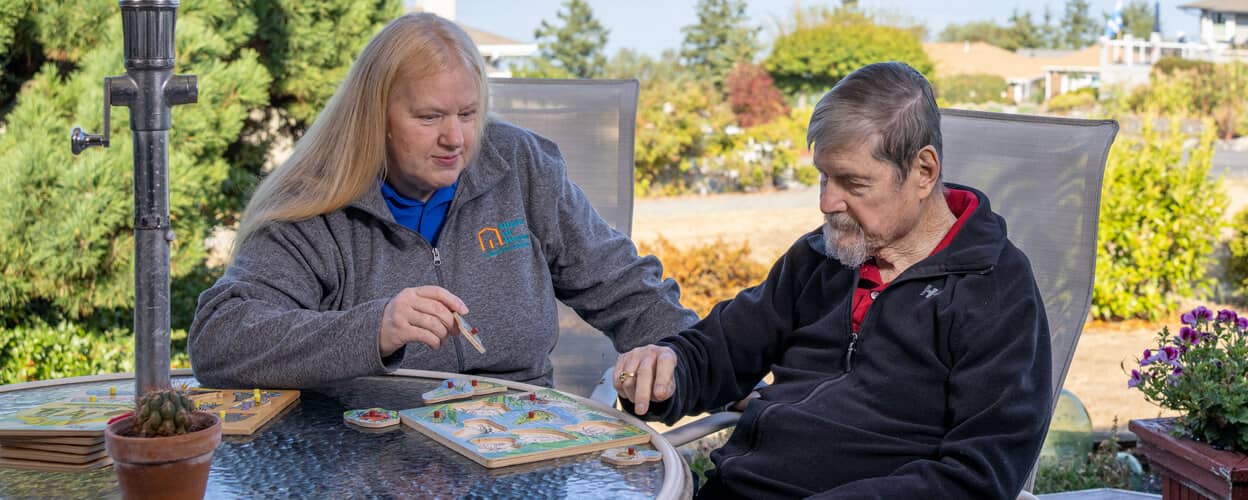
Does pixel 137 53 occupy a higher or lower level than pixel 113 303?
higher

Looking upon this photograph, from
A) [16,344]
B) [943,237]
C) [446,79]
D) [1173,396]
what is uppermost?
[446,79]

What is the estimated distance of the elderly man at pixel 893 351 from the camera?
175 centimetres

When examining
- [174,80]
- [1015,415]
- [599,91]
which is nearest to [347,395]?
[174,80]

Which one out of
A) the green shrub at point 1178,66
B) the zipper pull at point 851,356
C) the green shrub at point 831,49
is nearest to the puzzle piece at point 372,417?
the zipper pull at point 851,356

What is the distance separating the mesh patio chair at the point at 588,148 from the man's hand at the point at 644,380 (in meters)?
1.31

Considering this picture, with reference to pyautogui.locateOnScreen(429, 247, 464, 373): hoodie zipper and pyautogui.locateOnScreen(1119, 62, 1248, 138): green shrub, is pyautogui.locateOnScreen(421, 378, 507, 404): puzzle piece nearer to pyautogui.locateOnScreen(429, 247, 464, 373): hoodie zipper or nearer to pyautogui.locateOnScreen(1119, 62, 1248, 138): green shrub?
pyautogui.locateOnScreen(429, 247, 464, 373): hoodie zipper

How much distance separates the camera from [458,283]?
94.3 inches

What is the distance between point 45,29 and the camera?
15.1 ft

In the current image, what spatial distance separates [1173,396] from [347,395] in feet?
5.63

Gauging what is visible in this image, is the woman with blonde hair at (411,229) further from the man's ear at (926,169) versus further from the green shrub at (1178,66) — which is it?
the green shrub at (1178,66)

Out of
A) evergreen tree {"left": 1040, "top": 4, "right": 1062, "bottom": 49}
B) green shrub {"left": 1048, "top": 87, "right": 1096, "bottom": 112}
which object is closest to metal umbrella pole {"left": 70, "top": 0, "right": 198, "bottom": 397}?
green shrub {"left": 1048, "top": 87, "right": 1096, "bottom": 112}

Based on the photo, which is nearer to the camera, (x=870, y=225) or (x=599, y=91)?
(x=870, y=225)

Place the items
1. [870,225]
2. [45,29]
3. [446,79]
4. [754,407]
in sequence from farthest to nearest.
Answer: [45,29] → [446,79] → [754,407] → [870,225]

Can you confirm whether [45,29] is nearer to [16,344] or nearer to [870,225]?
[16,344]
